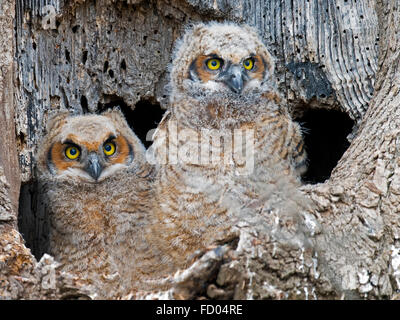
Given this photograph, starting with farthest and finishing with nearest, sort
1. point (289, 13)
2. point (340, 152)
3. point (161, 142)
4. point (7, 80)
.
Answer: point (340, 152), point (289, 13), point (161, 142), point (7, 80)

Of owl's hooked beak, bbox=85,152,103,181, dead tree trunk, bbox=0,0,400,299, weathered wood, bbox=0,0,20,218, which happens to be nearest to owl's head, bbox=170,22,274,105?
dead tree trunk, bbox=0,0,400,299

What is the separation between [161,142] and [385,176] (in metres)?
1.40

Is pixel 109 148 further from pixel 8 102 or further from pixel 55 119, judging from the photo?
pixel 8 102

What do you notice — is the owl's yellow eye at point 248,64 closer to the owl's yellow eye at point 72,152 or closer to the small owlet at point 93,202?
the small owlet at point 93,202

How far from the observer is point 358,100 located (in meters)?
3.77

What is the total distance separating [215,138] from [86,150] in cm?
75

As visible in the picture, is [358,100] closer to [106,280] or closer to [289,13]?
[289,13]

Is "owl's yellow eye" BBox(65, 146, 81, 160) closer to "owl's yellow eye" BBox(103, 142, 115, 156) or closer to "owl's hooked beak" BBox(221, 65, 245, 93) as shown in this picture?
"owl's yellow eye" BBox(103, 142, 115, 156)

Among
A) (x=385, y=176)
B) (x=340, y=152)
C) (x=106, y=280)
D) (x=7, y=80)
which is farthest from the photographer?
(x=340, y=152)

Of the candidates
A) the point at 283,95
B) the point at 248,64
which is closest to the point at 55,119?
the point at 248,64

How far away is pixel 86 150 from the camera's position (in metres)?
3.46

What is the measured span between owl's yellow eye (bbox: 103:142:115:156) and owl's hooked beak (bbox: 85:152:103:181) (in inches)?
3.9

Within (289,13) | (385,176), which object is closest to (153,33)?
(289,13)
